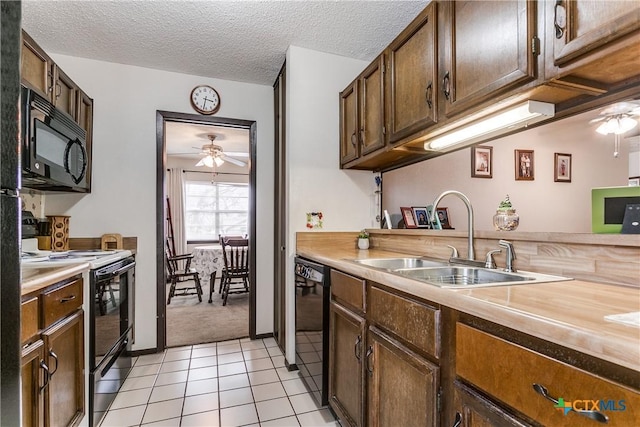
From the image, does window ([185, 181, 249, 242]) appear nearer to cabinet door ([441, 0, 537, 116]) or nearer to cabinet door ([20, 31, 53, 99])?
cabinet door ([20, 31, 53, 99])

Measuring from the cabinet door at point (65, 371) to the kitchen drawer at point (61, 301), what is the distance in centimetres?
3

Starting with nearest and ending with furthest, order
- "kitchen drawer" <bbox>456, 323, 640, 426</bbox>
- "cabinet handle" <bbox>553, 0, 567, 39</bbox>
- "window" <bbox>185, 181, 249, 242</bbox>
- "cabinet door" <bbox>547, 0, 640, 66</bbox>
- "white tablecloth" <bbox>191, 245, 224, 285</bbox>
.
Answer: "kitchen drawer" <bbox>456, 323, 640, 426</bbox>, "cabinet door" <bbox>547, 0, 640, 66</bbox>, "cabinet handle" <bbox>553, 0, 567, 39</bbox>, "white tablecloth" <bbox>191, 245, 224, 285</bbox>, "window" <bbox>185, 181, 249, 242</bbox>

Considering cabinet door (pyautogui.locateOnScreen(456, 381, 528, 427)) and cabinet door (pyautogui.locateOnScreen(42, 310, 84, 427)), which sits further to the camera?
cabinet door (pyautogui.locateOnScreen(42, 310, 84, 427))

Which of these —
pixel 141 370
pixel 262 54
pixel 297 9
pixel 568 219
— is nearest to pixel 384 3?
pixel 297 9

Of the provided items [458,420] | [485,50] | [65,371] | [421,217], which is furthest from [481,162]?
[65,371]

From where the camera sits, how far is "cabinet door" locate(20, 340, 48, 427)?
1.17 meters

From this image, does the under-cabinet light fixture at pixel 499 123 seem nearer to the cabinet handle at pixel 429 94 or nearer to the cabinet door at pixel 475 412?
the cabinet handle at pixel 429 94

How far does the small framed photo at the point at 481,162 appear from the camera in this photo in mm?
2953

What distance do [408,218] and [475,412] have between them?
192 cm

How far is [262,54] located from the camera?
2.59 meters

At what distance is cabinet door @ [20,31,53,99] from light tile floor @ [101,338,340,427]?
1983 millimetres

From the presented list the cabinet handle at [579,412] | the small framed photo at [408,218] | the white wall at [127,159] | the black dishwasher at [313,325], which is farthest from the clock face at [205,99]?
the cabinet handle at [579,412]

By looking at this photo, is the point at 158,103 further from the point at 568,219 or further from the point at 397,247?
the point at 568,219

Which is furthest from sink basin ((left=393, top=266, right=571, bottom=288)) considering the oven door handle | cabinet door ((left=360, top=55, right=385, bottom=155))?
the oven door handle
